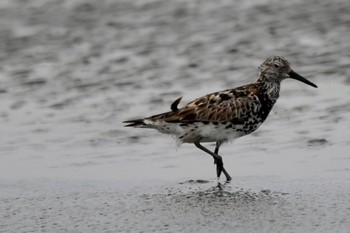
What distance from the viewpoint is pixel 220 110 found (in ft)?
27.7

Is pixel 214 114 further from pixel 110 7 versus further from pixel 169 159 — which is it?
pixel 110 7

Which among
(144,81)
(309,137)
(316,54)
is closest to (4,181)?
(309,137)

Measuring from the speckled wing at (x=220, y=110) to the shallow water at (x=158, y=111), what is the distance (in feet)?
1.31

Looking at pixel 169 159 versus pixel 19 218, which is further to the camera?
pixel 169 159

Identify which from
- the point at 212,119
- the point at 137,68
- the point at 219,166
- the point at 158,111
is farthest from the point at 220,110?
the point at 137,68

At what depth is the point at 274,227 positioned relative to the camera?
620 centimetres

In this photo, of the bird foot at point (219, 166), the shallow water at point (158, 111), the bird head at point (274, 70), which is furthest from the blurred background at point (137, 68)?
the bird foot at point (219, 166)

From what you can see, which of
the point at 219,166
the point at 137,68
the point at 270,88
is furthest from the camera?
the point at 137,68

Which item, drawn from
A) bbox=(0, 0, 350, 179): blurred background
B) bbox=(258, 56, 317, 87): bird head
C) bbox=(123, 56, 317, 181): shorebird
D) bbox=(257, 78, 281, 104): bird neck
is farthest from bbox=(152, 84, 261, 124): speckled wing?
bbox=(0, 0, 350, 179): blurred background

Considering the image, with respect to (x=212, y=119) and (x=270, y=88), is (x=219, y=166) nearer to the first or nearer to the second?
(x=212, y=119)

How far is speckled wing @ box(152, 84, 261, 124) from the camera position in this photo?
27.6 ft

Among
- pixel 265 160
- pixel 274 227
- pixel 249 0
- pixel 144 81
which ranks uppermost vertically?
pixel 249 0

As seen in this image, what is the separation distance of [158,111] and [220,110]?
1837mm

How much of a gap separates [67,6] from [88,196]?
8196 mm
